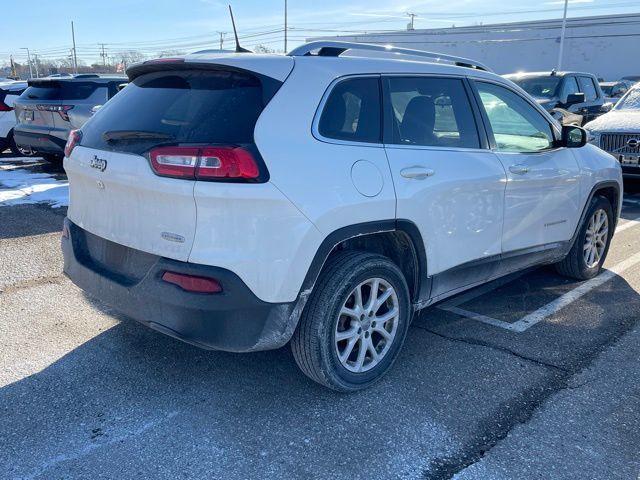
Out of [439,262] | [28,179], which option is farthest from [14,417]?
[28,179]

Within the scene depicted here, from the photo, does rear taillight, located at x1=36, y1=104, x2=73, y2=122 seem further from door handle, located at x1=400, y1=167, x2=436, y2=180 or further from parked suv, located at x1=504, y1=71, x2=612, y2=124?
parked suv, located at x1=504, y1=71, x2=612, y2=124

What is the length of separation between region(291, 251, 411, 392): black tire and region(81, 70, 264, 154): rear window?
0.86 metres

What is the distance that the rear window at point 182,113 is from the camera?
9.44 ft

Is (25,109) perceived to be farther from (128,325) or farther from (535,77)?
(535,77)

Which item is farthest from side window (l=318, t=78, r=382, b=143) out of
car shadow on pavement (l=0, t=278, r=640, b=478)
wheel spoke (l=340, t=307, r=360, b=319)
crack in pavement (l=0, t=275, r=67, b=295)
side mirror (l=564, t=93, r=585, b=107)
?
side mirror (l=564, t=93, r=585, b=107)

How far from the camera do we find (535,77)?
13023mm

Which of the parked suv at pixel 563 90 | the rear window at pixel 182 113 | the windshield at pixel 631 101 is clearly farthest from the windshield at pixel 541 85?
the rear window at pixel 182 113

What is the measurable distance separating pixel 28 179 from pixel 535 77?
10.4 meters

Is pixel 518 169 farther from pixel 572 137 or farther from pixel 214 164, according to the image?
pixel 214 164

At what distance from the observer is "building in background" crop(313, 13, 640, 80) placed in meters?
44.0

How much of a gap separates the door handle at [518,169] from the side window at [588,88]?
10492 millimetres

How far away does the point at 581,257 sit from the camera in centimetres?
525

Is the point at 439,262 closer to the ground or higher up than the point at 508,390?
higher up

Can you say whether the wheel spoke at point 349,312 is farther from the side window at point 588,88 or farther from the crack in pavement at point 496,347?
the side window at point 588,88
